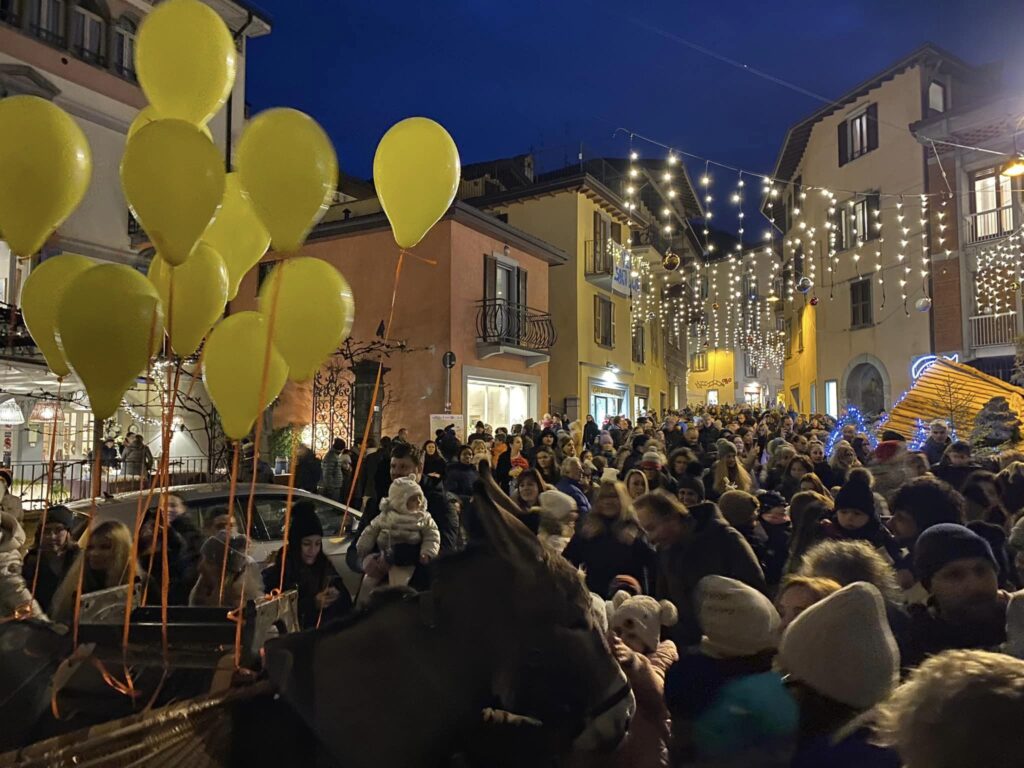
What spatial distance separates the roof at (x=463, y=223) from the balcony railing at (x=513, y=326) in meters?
1.77

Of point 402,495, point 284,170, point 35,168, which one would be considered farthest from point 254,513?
point 284,170

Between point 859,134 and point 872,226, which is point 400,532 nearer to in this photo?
point 872,226

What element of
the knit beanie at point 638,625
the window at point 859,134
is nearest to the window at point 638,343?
the window at point 859,134

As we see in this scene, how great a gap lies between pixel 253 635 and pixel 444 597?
689 mm

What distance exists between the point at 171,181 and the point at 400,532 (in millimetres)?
2418

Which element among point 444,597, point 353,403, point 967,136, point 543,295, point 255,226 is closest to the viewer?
point 444,597

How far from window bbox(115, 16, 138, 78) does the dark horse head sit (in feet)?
58.6

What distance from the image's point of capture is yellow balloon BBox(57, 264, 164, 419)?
2.66 meters

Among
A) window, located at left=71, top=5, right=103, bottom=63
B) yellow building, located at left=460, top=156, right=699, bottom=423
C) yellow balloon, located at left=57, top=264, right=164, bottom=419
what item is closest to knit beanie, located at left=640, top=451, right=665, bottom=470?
yellow balloon, located at left=57, top=264, right=164, bottom=419

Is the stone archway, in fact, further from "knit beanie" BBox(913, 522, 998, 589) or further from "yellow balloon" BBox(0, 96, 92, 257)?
"yellow balloon" BBox(0, 96, 92, 257)

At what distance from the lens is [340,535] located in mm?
6438

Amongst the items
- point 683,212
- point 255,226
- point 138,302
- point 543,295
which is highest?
point 683,212

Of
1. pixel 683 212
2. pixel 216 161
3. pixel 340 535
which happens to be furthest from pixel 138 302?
pixel 683 212

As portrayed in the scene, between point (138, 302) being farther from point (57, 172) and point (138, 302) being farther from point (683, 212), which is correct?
point (683, 212)
